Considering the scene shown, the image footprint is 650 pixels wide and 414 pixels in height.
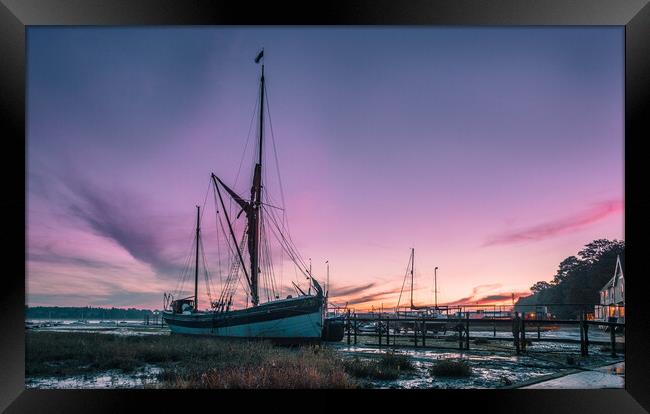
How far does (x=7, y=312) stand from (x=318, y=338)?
1688 cm

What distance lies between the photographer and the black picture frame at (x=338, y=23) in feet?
28.4

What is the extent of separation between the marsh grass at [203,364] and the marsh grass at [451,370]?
2833 mm

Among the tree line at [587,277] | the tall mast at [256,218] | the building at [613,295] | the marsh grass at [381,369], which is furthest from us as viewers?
the tree line at [587,277]

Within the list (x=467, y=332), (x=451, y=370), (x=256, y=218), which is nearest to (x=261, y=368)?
(x=451, y=370)

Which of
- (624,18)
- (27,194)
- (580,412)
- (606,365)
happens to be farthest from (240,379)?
(606,365)

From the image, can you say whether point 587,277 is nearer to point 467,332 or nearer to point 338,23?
point 467,332

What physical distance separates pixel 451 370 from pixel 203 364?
7583 millimetres

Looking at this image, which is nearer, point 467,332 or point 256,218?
point 467,332

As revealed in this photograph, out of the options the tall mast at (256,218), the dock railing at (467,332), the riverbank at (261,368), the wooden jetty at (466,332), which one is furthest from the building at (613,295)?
the tall mast at (256,218)

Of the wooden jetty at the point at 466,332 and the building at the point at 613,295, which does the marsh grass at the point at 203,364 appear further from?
the building at the point at 613,295

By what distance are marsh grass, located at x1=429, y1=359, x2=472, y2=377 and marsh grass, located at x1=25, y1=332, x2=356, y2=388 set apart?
9.29 ft

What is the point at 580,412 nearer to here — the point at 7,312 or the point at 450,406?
the point at 450,406

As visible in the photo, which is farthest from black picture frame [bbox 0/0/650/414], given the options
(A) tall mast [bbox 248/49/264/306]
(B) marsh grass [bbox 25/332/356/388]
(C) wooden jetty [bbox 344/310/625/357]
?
(A) tall mast [bbox 248/49/264/306]

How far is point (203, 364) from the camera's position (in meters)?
16.4
